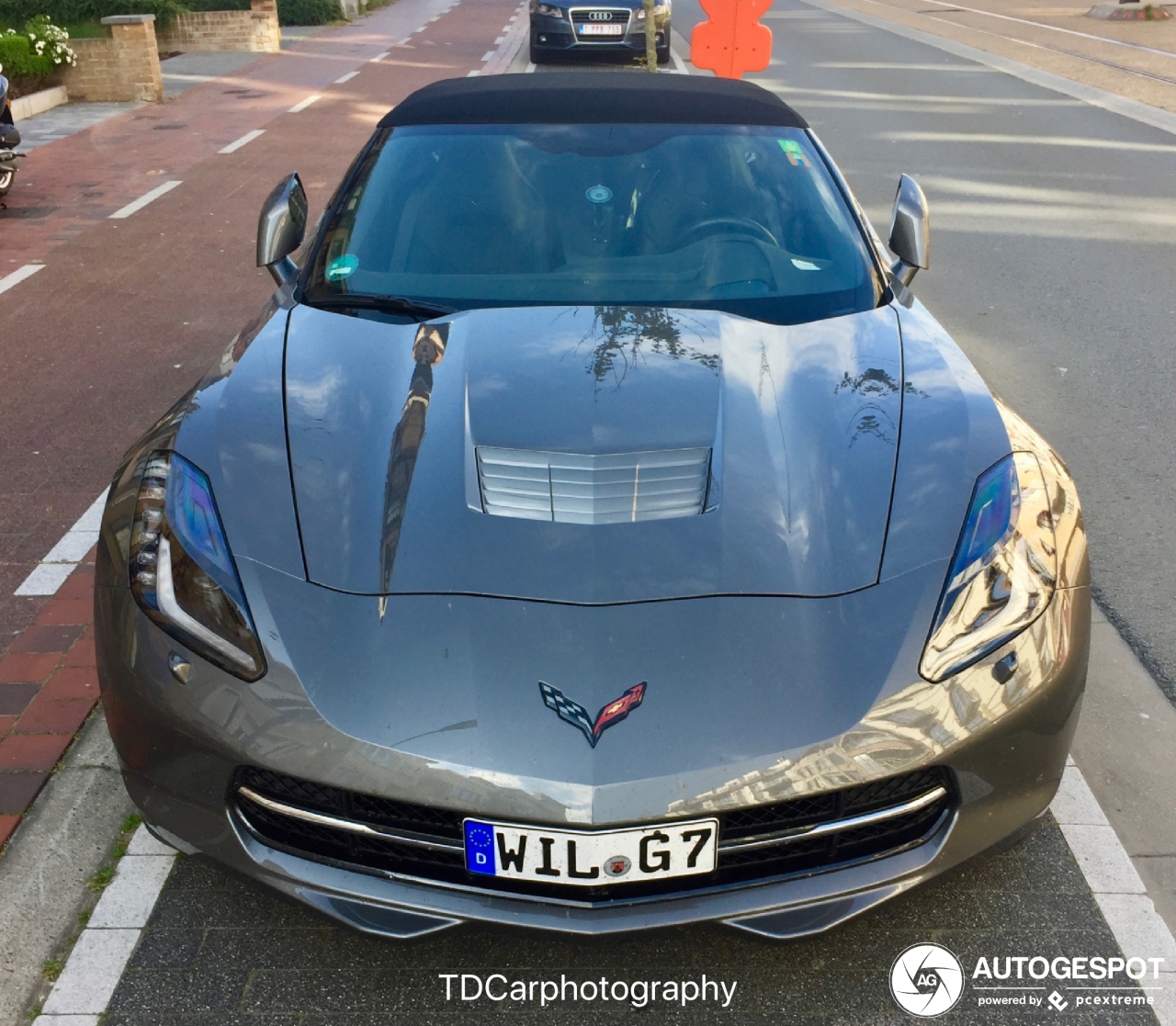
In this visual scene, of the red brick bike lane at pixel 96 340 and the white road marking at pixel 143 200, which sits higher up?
the red brick bike lane at pixel 96 340

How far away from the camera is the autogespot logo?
2426mm

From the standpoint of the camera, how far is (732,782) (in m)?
2.09

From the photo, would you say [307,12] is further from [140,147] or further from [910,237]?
[910,237]

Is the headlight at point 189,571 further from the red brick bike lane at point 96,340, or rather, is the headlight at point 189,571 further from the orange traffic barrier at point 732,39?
the orange traffic barrier at point 732,39

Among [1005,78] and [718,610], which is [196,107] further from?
[718,610]

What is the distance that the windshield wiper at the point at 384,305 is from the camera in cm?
332

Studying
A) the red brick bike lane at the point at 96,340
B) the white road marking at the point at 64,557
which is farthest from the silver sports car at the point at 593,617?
the white road marking at the point at 64,557

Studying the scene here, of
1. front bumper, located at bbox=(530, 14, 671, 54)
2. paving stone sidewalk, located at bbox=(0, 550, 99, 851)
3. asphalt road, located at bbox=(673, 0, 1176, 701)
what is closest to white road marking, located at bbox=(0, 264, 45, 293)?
paving stone sidewalk, located at bbox=(0, 550, 99, 851)

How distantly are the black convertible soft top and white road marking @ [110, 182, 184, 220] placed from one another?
21.8 feet

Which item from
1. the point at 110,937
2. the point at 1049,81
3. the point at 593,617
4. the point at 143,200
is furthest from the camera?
the point at 1049,81

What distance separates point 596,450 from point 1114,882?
1.52m

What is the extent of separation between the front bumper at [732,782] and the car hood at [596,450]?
1.03 feet

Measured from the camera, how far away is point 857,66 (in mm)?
19453

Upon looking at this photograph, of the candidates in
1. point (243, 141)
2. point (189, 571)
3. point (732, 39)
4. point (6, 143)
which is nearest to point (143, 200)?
point (6, 143)
